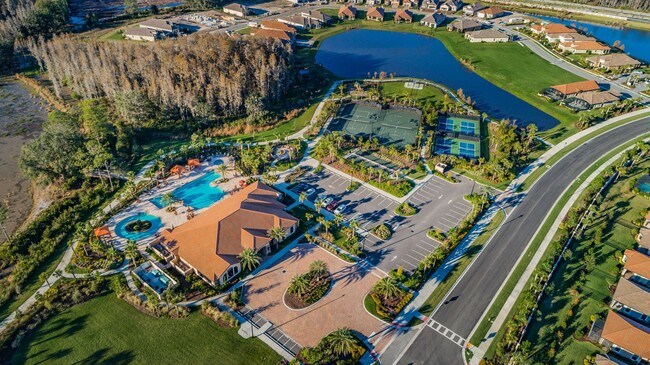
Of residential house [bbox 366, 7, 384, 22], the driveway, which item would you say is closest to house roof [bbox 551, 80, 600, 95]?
residential house [bbox 366, 7, 384, 22]

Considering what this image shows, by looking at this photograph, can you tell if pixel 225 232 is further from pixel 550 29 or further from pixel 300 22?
pixel 550 29

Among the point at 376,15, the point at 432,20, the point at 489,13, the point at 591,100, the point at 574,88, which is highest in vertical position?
the point at 489,13

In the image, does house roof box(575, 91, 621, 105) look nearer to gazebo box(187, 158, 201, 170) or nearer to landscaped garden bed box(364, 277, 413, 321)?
landscaped garden bed box(364, 277, 413, 321)

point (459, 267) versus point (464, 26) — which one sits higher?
point (464, 26)

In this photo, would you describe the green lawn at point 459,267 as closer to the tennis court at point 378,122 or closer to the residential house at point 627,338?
the residential house at point 627,338

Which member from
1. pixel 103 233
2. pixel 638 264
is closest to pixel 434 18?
pixel 638 264

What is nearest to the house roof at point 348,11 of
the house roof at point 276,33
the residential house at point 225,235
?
the house roof at point 276,33
